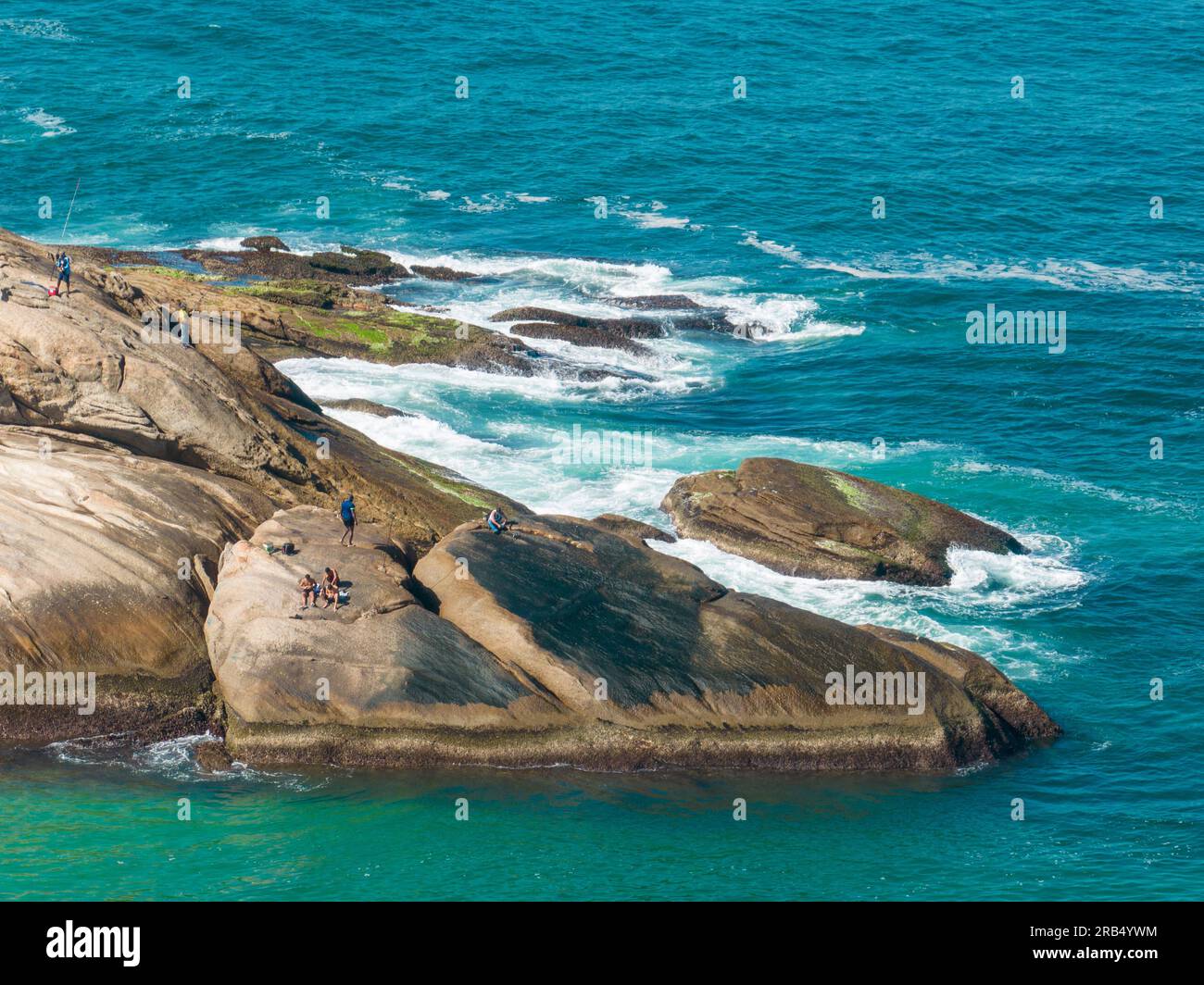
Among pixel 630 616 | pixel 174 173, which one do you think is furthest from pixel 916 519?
pixel 174 173

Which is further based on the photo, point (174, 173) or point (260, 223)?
point (174, 173)

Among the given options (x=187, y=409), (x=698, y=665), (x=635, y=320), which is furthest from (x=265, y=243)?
(x=698, y=665)

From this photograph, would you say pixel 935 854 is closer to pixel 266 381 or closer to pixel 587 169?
pixel 266 381

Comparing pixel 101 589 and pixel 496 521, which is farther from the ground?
pixel 496 521

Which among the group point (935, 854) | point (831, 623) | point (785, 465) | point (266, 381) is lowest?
point (935, 854)

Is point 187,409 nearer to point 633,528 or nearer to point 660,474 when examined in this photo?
point 633,528

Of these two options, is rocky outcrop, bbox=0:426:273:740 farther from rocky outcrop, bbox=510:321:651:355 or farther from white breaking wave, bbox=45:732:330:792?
rocky outcrop, bbox=510:321:651:355
